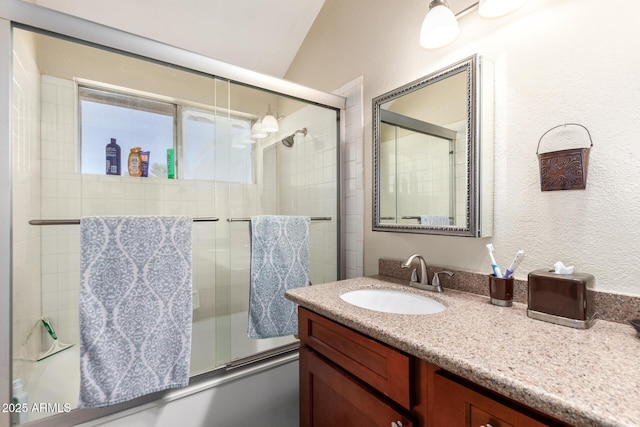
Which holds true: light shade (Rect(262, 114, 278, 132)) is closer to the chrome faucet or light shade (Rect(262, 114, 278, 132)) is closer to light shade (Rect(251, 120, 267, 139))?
light shade (Rect(251, 120, 267, 139))

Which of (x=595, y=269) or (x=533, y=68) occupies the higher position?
(x=533, y=68)

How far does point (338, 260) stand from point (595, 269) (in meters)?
1.17

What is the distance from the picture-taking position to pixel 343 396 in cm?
92

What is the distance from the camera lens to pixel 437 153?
3.95ft

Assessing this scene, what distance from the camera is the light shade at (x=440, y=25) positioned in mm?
1088

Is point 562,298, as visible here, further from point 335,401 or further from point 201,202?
point 201,202

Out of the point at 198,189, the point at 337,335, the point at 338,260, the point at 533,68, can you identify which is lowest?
the point at 337,335

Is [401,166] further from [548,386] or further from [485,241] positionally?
[548,386]

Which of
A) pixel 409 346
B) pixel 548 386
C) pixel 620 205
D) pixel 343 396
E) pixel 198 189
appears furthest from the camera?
pixel 198 189

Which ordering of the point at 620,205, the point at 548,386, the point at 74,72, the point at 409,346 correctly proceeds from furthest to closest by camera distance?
the point at 74,72, the point at 620,205, the point at 409,346, the point at 548,386

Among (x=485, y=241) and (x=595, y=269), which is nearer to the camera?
(x=595, y=269)

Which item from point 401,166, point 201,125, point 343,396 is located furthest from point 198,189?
point 343,396

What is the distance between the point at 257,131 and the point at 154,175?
0.61 metres

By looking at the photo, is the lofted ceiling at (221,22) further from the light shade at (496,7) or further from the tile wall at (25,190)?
the light shade at (496,7)
